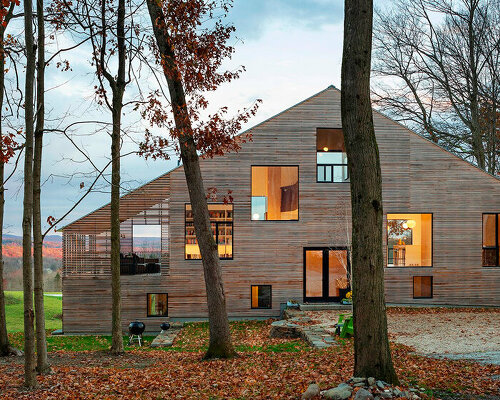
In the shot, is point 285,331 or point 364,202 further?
point 285,331

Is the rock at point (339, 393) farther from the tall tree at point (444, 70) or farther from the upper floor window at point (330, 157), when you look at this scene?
the tall tree at point (444, 70)

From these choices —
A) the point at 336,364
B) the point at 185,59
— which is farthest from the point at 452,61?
the point at 336,364

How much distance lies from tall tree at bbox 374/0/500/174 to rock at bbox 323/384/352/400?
17970 mm

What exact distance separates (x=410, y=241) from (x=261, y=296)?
5.31 metres

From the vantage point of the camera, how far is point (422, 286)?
17.5 meters

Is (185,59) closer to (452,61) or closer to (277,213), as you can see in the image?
(277,213)

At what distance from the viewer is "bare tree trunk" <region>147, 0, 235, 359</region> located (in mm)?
9117

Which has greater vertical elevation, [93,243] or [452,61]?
[452,61]

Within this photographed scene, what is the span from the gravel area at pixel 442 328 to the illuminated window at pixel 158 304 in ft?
14.9

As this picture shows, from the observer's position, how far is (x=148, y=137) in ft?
32.6

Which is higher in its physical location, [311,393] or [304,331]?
[311,393]

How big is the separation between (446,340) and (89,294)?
10.8m

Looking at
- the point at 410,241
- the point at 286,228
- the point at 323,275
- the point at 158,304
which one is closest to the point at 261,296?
the point at 323,275

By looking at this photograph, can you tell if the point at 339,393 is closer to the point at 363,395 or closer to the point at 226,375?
the point at 363,395
